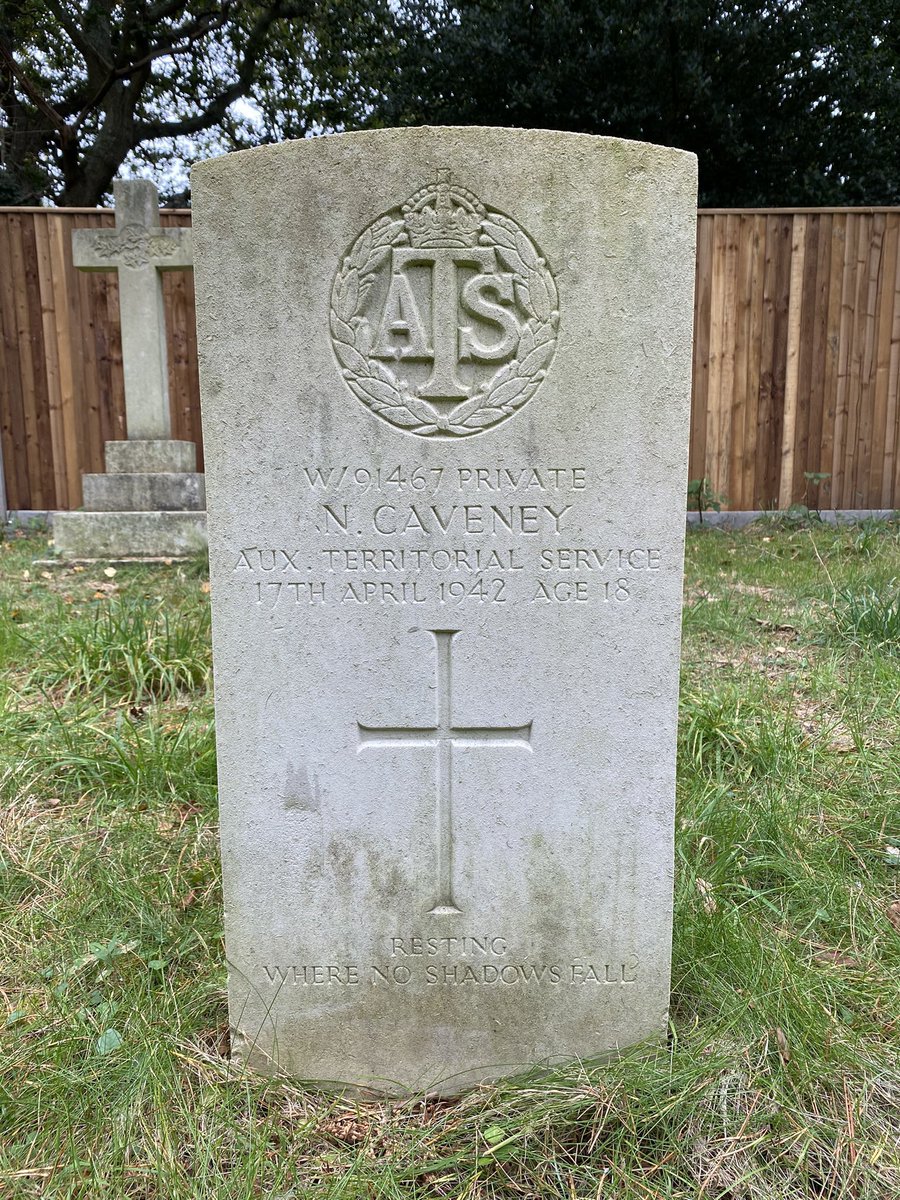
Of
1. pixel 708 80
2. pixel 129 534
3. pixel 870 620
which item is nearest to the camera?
pixel 870 620

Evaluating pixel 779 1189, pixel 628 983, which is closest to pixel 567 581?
pixel 628 983

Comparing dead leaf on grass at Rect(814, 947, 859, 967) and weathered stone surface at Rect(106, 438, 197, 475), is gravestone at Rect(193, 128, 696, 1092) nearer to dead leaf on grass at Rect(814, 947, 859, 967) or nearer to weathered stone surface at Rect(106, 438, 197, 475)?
dead leaf on grass at Rect(814, 947, 859, 967)

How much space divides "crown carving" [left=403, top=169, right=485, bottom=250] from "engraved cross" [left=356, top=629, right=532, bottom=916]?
87cm

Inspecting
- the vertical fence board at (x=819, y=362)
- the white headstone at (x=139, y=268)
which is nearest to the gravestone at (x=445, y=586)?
the white headstone at (x=139, y=268)

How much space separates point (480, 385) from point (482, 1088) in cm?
166

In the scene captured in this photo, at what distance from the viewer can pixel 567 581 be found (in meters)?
1.99

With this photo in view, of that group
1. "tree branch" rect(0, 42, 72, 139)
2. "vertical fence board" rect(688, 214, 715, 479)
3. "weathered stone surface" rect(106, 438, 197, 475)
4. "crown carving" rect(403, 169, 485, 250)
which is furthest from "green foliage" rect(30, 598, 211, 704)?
"tree branch" rect(0, 42, 72, 139)

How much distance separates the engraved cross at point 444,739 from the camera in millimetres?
2041

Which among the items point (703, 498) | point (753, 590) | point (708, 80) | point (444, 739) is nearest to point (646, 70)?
point (708, 80)

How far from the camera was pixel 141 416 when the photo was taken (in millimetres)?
7066

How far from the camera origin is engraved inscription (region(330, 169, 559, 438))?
1.87m

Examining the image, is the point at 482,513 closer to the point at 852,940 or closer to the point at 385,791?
the point at 385,791

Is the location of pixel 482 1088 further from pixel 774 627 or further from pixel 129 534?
pixel 129 534

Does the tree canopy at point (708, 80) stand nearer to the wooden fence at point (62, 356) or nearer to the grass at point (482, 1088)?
the wooden fence at point (62, 356)
